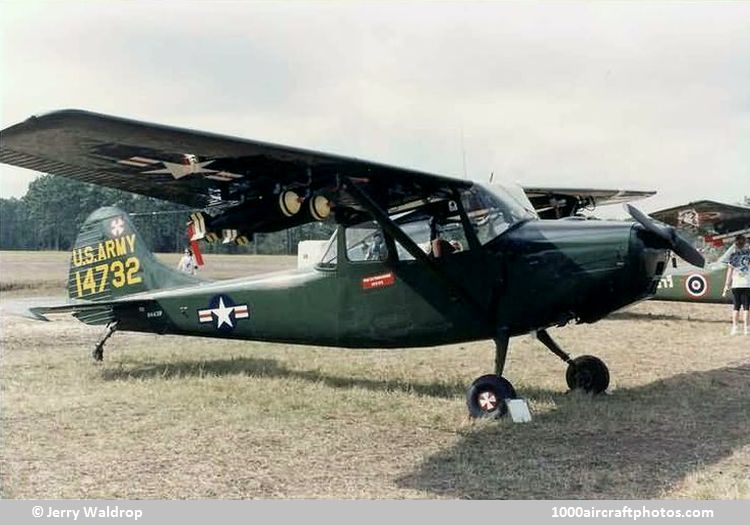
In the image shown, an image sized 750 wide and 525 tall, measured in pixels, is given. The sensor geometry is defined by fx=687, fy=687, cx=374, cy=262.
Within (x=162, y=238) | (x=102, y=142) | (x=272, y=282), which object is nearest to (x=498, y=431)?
(x=272, y=282)

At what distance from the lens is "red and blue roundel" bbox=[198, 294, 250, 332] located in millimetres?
8508

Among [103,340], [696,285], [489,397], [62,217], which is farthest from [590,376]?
[62,217]

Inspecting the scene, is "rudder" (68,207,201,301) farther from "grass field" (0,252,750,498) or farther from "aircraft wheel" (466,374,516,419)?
"aircraft wheel" (466,374,516,419)

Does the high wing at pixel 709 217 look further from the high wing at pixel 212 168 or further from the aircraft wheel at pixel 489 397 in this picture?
the high wing at pixel 212 168

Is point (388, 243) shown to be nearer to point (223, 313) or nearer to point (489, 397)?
point (489, 397)

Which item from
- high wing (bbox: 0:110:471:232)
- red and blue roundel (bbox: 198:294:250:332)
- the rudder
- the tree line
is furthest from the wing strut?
the tree line

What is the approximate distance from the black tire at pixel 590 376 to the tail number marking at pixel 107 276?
6128 mm

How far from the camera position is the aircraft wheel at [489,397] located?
21.2 ft

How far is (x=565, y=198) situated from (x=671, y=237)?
4.00 meters

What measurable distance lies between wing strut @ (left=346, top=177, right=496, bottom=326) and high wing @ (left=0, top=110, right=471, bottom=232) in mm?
183

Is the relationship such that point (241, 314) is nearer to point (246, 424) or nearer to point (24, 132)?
point (246, 424)

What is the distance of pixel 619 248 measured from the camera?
613 cm

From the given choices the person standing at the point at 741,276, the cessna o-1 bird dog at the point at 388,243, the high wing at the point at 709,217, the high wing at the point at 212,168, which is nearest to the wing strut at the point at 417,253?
the cessna o-1 bird dog at the point at 388,243

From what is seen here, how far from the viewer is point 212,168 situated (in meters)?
6.16
